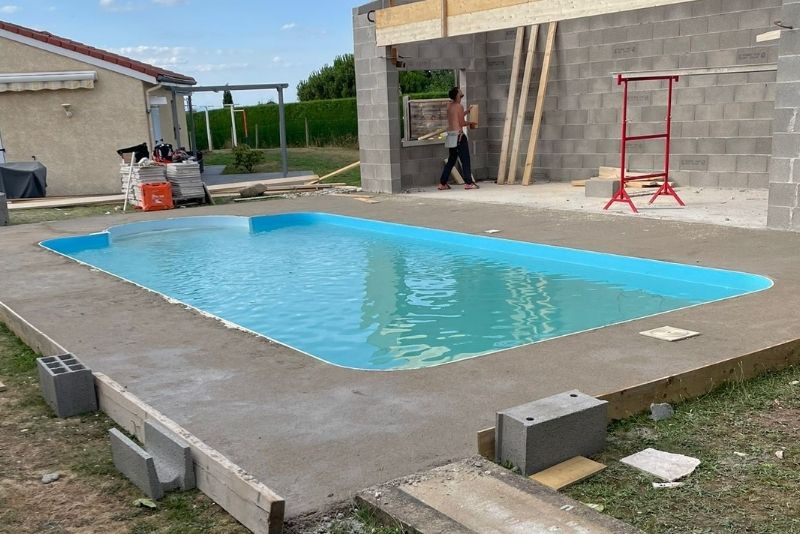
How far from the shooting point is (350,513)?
9.61 ft

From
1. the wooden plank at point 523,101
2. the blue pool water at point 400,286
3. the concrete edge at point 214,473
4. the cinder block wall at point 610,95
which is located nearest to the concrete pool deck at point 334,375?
the concrete edge at point 214,473

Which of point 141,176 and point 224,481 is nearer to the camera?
point 224,481

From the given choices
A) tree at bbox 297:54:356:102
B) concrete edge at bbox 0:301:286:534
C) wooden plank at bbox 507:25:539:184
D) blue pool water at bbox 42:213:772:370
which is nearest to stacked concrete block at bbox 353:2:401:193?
wooden plank at bbox 507:25:539:184

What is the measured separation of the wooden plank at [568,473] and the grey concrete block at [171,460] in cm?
143

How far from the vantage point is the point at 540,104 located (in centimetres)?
1415

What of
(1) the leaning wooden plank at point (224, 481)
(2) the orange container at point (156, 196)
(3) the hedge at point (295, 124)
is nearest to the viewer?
(1) the leaning wooden plank at point (224, 481)

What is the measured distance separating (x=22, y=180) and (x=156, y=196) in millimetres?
3939

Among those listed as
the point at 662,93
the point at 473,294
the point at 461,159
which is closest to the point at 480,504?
the point at 473,294

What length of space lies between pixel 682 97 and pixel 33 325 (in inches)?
405

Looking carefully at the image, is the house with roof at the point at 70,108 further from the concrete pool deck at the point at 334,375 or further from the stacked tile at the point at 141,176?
the concrete pool deck at the point at 334,375

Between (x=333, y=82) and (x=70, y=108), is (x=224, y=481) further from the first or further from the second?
(x=333, y=82)

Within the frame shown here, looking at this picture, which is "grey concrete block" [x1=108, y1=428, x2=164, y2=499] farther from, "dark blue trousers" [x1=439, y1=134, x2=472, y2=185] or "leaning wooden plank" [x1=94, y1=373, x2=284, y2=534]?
"dark blue trousers" [x1=439, y1=134, x2=472, y2=185]

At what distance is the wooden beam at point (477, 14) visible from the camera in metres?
9.54

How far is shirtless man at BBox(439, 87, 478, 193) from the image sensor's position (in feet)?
45.4
